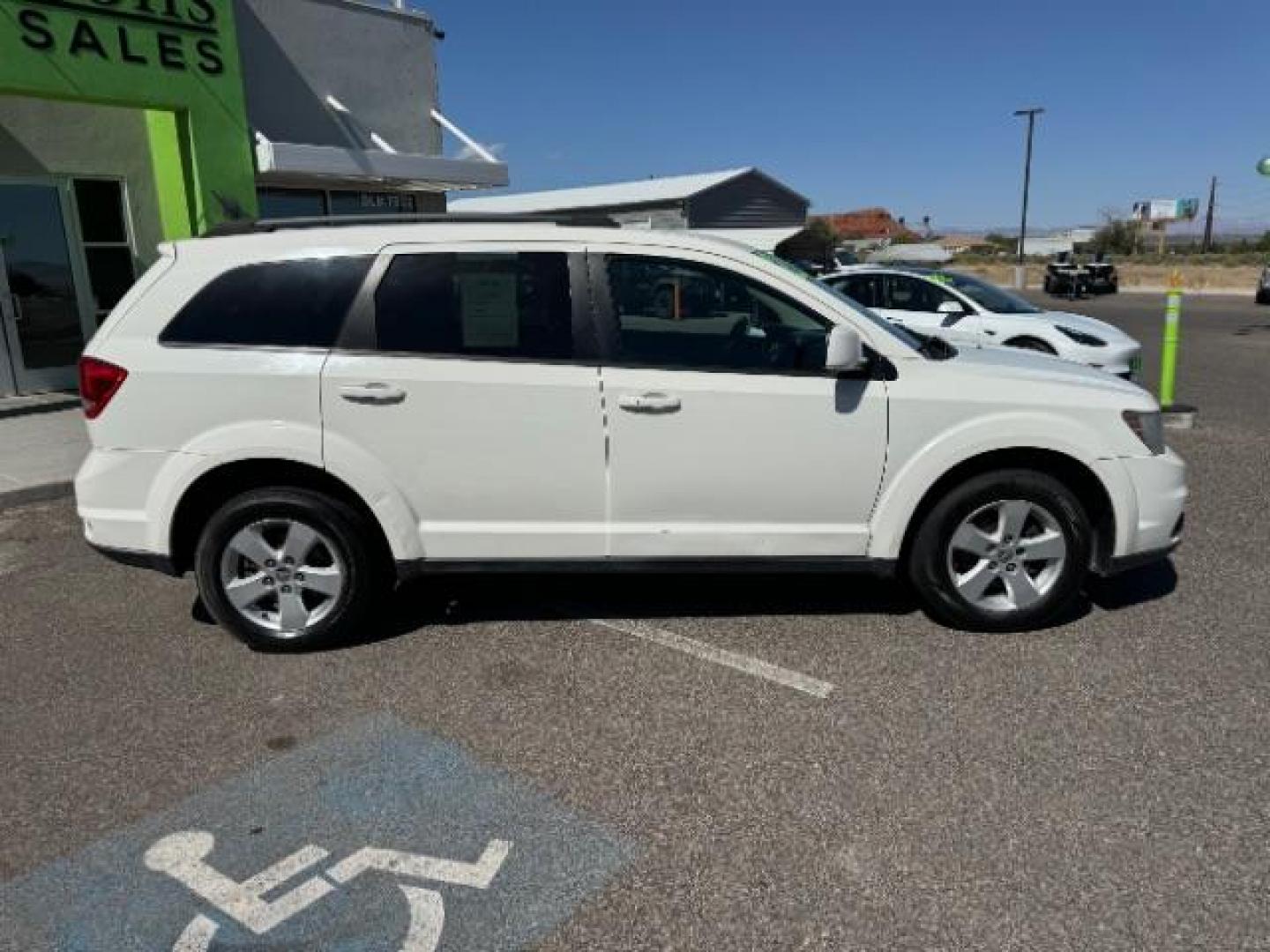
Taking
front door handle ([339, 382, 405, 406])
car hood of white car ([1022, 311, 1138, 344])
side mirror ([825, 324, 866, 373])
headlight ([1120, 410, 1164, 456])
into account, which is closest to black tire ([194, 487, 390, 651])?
front door handle ([339, 382, 405, 406])

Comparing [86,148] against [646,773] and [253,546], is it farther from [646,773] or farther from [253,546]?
[646,773]

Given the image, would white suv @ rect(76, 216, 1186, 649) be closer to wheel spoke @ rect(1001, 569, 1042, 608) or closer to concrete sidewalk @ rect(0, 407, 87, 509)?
wheel spoke @ rect(1001, 569, 1042, 608)

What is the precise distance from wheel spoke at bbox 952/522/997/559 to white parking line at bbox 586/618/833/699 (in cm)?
92

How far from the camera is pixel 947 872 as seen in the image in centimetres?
258

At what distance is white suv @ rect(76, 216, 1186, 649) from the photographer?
384cm

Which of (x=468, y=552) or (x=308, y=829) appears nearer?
(x=308, y=829)

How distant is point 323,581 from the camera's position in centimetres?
400

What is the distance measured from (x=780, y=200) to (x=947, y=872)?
130 ft

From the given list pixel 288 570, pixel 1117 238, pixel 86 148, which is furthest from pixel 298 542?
pixel 1117 238

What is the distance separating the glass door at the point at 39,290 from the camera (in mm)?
9594

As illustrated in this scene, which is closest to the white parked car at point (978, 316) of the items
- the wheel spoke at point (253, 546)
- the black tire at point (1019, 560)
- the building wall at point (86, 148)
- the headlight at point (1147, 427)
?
the headlight at point (1147, 427)

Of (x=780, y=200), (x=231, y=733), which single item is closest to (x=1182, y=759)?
(x=231, y=733)

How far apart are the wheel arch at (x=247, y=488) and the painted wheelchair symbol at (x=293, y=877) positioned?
60.5 inches

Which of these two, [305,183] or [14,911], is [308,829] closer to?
[14,911]
